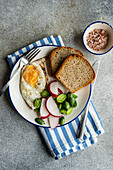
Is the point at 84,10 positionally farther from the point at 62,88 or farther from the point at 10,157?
the point at 10,157

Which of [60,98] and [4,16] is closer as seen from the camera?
[60,98]

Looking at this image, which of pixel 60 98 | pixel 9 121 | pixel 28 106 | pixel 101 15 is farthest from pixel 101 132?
pixel 101 15

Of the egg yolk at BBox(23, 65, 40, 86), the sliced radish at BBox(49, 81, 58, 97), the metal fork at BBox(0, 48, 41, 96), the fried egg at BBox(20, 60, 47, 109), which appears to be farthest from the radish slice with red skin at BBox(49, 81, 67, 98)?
the metal fork at BBox(0, 48, 41, 96)

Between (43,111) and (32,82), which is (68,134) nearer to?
(43,111)

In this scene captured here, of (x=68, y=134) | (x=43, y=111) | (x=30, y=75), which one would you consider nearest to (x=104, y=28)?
(x=30, y=75)

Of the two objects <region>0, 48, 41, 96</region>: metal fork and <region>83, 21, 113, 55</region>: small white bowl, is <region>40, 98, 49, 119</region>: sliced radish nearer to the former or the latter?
<region>0, 48, 41, 96</region>: metal fork

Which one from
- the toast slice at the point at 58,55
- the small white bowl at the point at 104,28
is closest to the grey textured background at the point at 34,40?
the small white bowl at the point at 104,28
